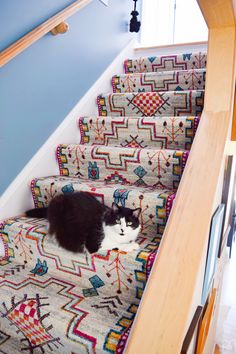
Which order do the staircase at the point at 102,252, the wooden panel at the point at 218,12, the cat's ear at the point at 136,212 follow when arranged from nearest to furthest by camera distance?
the wooden panel at the point at 218,12, the staircase at the point at 102,252, the cat's ear at the point at 136,212

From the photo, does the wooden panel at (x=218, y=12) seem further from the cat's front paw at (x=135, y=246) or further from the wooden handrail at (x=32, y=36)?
the cat's front paw at (x=135, y=246)

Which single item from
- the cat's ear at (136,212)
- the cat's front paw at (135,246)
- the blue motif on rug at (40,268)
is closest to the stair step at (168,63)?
the cat's ear at (136,212)

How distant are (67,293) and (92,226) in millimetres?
319

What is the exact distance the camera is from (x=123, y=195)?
148cm

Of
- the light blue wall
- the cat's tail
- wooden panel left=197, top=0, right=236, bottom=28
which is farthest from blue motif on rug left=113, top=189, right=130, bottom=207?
wooden panel left=197, top=0, right=236, bottom=28

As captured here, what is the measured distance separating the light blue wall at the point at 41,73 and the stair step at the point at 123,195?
21cm

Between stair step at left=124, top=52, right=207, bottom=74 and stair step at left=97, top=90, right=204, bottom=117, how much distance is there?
54 centimetres

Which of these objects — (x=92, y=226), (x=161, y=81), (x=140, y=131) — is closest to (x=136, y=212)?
(x=92, y=226)

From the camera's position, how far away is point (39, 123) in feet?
5.63

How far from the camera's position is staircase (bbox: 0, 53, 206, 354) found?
43.9 inches

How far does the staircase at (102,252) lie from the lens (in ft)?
3.66

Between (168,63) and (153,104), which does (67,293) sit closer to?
(153,104)

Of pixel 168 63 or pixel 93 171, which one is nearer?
pixel 93 171

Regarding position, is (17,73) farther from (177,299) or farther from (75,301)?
(177,299)
